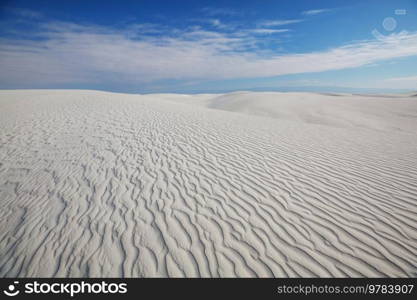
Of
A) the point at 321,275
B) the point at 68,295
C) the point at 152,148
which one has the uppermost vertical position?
the point at 152,148

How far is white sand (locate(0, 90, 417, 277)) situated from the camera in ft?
9.26

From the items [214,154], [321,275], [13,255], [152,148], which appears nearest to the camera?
[321,275]

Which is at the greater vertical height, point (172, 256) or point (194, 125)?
point (194, 125)

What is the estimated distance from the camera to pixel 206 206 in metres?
3.89

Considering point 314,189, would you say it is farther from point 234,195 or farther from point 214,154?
point 214,154

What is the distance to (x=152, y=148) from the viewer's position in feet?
22.1

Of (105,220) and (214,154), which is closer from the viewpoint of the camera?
(105,220)

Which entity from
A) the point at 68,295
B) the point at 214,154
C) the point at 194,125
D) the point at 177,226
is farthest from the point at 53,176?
the point at 194,125

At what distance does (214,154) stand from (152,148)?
2.17 m

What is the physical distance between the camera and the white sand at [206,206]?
2.82 m

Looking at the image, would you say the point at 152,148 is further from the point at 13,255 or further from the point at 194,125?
the point at 13,255

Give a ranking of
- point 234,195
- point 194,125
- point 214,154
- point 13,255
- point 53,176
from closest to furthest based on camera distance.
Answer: point 13,255 < point 234,195 < point 53,176 < point 214,154 < point 194,125

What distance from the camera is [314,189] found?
14.2ft

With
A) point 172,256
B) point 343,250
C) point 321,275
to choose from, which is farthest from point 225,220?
point 343,250
